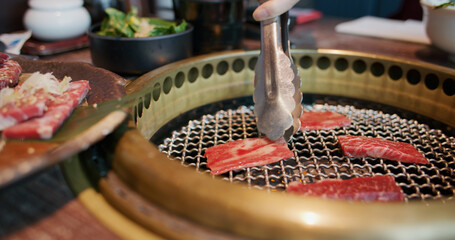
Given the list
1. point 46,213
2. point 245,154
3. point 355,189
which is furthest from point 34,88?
point 355,189

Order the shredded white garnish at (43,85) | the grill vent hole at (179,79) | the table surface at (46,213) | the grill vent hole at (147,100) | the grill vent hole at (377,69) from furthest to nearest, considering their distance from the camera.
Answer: the grill vent hole at (377,69) < the grill vent hole at (179,79) < the grill vent hole at (147,100) < the shredded white garnish at (43,85) < the table surface at (46,213)

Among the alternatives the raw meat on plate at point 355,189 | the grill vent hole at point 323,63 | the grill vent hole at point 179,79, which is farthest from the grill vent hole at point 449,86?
the grill vent hole at point 179,79

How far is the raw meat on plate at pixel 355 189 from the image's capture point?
97 cm

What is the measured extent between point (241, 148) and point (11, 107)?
2.29ft

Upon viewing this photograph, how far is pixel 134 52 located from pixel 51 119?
79cm

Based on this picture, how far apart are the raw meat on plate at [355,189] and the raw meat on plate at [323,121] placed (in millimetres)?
367

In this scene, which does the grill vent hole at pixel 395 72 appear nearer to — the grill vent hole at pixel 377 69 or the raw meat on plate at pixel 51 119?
the grill vent hole at pixel 377 69

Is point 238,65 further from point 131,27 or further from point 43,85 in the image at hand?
point 43,85

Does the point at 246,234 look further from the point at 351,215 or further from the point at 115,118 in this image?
the point at 115,118

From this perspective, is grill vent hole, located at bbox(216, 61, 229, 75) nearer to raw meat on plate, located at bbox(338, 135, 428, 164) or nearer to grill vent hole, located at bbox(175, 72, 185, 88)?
grill vent hole, located at bbox(175, 72, 185, 88)

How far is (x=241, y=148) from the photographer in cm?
121

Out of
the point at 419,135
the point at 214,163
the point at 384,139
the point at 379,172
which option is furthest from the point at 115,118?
the point at 419,135

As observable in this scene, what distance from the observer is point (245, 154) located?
1.18 meters

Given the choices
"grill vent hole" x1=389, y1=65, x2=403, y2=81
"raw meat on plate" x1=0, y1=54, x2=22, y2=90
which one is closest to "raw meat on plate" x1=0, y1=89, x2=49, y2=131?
"raw meat on plate" x1=0, y1=54, x2=22, y2=90
